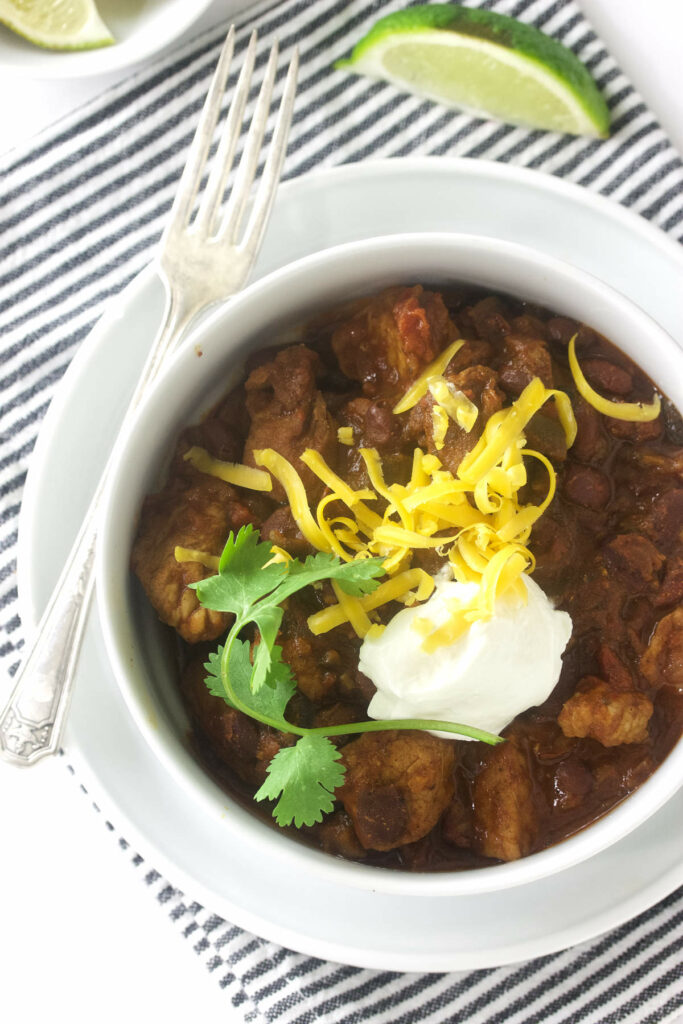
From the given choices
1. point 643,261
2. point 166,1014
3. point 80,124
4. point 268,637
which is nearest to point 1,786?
point 166,1014

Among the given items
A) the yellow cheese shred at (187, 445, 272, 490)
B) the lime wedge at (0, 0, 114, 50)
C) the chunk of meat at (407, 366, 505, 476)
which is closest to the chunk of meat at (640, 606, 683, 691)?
the chunk of meat at (407, 366, 505, 476)

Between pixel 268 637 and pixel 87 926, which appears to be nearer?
pixel 268 637

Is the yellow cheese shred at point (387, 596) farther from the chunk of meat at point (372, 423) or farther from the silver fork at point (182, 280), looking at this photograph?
the silver fork at point (182, 280)

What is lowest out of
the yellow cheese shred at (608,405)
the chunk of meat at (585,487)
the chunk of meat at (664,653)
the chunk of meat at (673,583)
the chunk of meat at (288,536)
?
the chunk of meat at (664,653)

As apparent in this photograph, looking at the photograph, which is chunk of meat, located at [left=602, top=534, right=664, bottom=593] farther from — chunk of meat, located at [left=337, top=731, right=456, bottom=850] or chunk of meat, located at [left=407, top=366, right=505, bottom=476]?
chunk of meat, located at [left=337, top=731, right=456, bottom=850]

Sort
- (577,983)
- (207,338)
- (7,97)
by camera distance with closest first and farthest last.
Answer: (207,338)
(577,983)
(7,97)

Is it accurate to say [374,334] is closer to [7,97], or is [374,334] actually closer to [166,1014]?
[7,97]

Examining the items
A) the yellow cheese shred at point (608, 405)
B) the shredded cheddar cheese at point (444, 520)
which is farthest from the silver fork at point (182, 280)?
the yellow cheese shred at point (608, 405)
